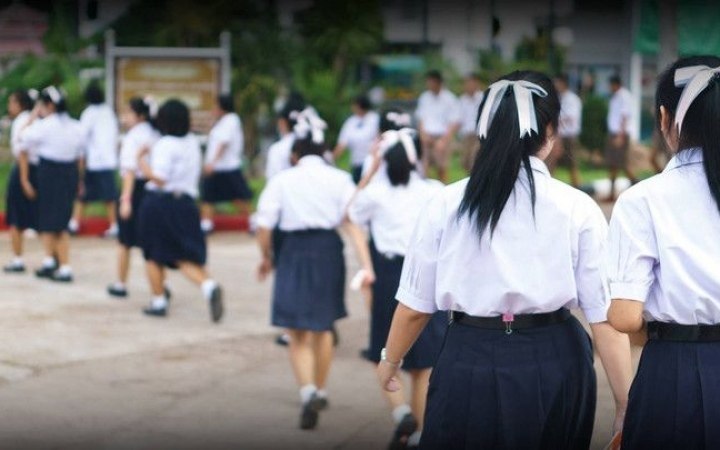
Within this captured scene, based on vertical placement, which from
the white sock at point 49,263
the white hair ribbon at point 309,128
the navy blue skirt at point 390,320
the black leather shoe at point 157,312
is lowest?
the black leather shoe at point 157,312

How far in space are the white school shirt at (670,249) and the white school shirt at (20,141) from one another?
8.75 meters

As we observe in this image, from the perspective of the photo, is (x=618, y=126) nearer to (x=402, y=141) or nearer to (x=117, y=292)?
(x=117, y=292)

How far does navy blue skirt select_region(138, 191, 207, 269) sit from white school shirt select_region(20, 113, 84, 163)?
1.89 metres

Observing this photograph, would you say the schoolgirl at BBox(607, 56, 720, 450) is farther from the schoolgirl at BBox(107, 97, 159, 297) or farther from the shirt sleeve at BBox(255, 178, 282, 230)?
the schoolgirl at BBox(107, 97, 159, 297)

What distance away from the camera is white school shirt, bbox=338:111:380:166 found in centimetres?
1494

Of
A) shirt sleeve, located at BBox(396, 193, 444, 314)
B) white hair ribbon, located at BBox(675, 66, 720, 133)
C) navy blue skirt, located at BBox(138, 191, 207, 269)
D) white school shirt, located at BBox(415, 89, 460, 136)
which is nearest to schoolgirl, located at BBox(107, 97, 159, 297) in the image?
navy blue skirt, located at BBox(138, 191, 207, 269)

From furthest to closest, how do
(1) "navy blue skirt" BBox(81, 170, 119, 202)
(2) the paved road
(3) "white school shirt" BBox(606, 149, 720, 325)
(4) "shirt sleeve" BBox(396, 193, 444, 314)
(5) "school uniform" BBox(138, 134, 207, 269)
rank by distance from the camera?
(1) "navy blue skirt" BBox(81, 170, 119, 202)
(5) "school uniform" BBox(138, 134, 207, 269)
(2) the paved road
(4) "shirt sleeve" BBox(396, 193, 444, 314)
(3) "white school shirt" BBox(606, 149, 720, 325)

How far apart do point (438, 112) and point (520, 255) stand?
1416cm

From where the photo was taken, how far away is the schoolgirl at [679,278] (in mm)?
3615

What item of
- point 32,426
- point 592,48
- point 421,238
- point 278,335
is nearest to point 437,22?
point 592,48

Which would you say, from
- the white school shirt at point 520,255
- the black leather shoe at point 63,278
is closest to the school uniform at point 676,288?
the white school shirt at point 520,255

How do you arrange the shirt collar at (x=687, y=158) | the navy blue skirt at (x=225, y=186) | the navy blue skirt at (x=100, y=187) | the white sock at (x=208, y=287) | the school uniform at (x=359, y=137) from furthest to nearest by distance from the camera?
1. the navy blue skirt at (x=225, y=186)
2. the school uniform at (x=359, y=137)
3. the navy blue skirt at (x=100, y=187)
4. the white sock at (x=208, y=287)
5. the shirt collar at (x=687, y=158)

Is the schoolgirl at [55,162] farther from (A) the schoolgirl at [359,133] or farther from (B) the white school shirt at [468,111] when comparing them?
(B) the white school shirt at [468,111]

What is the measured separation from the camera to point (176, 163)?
32.2 ft
